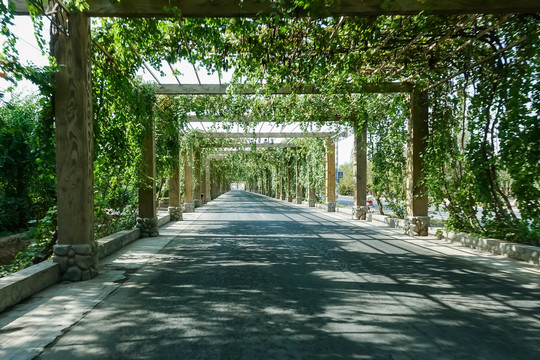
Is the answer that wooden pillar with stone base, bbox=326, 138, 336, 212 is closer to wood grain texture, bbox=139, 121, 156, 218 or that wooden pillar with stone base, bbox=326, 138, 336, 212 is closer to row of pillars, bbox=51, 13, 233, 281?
wood grain texture, bbox=139, 121, 156, 218

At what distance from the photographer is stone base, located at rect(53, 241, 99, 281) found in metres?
5.67

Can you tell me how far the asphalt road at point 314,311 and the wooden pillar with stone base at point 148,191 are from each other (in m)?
3.54

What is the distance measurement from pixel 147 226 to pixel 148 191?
1040mm

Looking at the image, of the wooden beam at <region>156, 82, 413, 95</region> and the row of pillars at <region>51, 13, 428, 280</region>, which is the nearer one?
the row of pillars at <region>51, 13, 428, 280</region>

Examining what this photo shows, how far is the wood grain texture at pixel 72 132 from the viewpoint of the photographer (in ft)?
18.6

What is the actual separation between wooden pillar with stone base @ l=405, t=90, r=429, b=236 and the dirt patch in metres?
11.2

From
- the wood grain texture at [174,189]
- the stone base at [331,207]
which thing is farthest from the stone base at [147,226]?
the stone base at [331,207]

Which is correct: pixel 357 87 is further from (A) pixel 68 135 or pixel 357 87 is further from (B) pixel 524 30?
(A) pixel 68 135

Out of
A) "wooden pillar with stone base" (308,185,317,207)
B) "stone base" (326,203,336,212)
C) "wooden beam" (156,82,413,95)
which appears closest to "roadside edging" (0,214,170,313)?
"wooden beam" (156,82,413,95)

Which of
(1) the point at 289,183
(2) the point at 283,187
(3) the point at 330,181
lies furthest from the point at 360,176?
(2) the point at 283,187

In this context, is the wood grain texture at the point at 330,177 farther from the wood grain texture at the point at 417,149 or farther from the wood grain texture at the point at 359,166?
the wood grain texture at the point at 417,149

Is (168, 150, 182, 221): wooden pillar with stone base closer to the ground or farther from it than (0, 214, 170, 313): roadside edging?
farther from it

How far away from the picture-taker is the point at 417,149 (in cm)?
1056

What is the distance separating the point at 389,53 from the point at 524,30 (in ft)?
8.43
